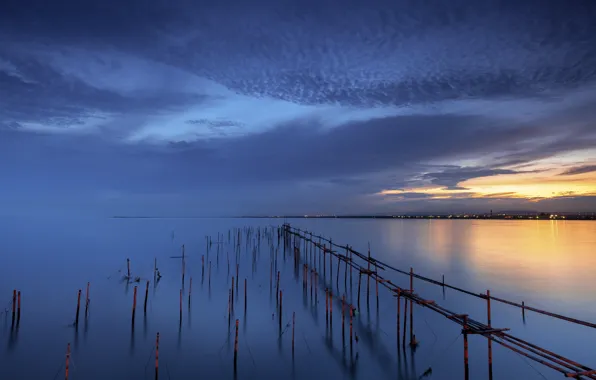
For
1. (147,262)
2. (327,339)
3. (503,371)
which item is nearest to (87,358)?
(327,339)

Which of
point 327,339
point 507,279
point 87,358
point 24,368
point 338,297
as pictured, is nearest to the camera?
point 24,368

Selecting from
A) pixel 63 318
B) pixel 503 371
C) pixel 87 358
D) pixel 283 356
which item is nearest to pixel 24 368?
pixel 87 358

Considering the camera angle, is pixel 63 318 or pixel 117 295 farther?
pixel 117 295

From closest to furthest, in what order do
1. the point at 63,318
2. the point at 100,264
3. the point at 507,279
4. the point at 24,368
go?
the point at 24,368, the point at 63,318, the point at 507,279, the point at 100,264

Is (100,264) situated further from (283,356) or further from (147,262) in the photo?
(283,356)

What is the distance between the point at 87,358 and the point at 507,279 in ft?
97.9

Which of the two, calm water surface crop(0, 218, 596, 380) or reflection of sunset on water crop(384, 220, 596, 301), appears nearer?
calm water surface crop(0, 218, 596, 380)

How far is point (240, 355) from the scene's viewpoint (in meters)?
12.8

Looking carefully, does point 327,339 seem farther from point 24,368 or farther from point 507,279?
point 507,279

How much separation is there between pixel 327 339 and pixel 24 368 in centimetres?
1094

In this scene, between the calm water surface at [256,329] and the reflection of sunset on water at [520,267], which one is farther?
the reflection of sunset on water at [520,267]

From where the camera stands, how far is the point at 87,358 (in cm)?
1252

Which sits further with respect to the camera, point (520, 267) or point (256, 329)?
point (520, 267)

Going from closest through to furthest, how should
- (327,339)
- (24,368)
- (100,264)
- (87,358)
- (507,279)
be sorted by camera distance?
(24,368)
(87,358)
(327,339)
(507,279)
(100,264)
